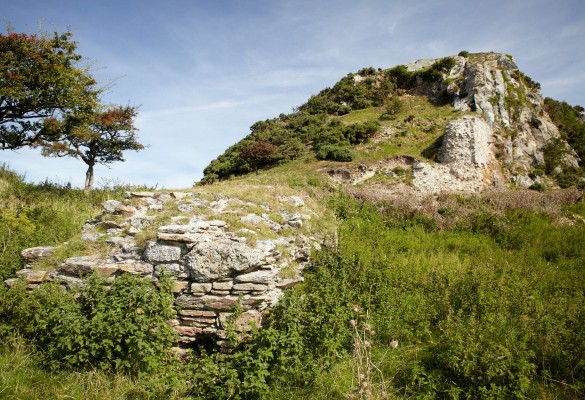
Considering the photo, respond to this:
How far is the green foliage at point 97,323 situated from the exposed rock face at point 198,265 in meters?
0.53

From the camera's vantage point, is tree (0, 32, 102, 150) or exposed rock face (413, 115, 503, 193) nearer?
tree (0, 32, 102, 150)

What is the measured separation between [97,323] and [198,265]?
6.42 feet

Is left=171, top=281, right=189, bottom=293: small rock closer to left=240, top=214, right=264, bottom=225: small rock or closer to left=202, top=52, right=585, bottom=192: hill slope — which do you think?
left=240, top=214, right=264, bottom=225: small rock

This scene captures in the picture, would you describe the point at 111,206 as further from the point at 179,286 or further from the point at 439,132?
the point at 439,132

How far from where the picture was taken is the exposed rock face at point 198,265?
20.2ft

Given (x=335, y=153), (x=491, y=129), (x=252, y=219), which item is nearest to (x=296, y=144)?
(x=335, y=153)

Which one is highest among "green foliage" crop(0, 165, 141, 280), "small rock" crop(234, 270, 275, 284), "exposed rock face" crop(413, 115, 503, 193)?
"exposed rock face" crop(413, 115, 503, 193)

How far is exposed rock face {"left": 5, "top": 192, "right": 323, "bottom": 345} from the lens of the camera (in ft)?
20.2

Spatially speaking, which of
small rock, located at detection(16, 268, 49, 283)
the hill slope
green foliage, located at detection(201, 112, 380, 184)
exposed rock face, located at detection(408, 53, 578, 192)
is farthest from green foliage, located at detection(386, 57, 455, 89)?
small rock, located at detection(16, 268, 49, 283)

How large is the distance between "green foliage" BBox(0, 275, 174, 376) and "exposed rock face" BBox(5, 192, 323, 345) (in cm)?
53

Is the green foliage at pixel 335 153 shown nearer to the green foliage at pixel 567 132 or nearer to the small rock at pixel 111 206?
the small rock at pixel 111 206

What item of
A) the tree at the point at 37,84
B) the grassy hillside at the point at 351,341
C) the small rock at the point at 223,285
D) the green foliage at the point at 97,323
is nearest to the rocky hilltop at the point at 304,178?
the small rock at the point at 223,285

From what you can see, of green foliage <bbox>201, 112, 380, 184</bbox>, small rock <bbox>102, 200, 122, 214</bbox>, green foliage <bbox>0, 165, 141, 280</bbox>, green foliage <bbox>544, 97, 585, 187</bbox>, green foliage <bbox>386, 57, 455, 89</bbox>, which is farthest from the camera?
green foliage <bbox>386, 57, 455, 89</bbox>

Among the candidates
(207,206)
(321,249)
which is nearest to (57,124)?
(207,206)
